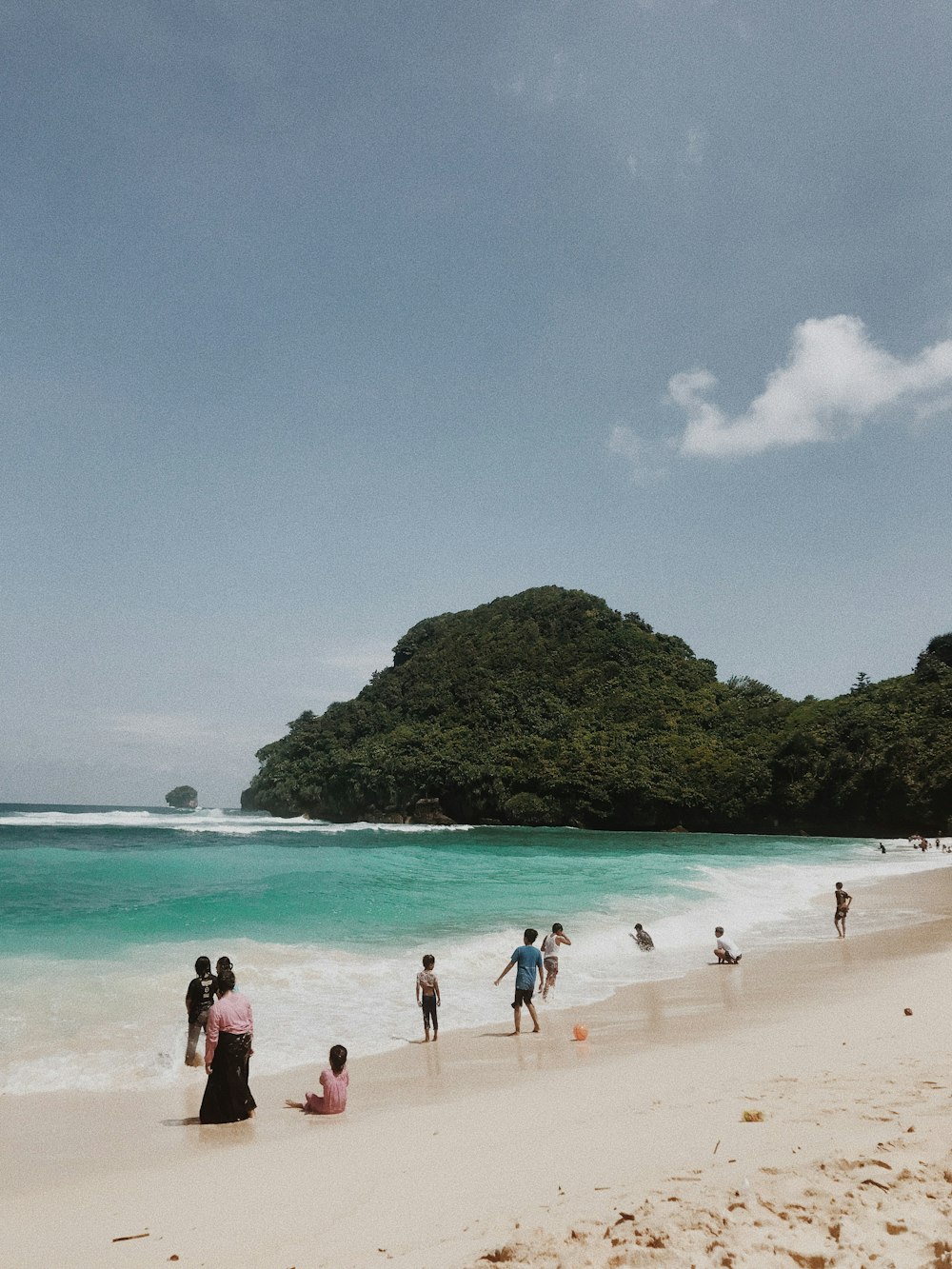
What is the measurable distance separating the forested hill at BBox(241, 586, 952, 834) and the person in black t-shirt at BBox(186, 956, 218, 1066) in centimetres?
6797

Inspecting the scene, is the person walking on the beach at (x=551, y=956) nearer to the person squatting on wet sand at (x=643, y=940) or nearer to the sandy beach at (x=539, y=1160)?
the sandy beach at (x=539, y=1160)

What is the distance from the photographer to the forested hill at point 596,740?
73.1 meters

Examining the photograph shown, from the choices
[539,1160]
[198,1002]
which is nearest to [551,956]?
[198,1002]

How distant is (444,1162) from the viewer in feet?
19.6

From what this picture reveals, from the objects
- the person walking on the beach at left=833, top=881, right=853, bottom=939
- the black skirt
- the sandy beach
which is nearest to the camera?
the sandy beach

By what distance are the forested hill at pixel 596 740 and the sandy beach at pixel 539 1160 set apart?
214ft

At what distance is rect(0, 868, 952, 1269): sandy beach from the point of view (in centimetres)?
409

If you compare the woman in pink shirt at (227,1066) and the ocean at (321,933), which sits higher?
the woman in pink shirt at (227,1066)

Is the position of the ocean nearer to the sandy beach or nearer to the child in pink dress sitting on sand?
the sandy beach

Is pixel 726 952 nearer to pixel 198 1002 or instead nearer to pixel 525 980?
pixel 525 980

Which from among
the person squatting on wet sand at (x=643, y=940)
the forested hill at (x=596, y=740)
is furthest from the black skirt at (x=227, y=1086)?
the forested hill at (x=596, y=740)

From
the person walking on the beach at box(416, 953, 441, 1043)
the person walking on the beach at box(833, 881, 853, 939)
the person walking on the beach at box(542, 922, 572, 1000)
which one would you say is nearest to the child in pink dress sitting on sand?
the person walking on the beach at box(416, 953, 441, 1043)

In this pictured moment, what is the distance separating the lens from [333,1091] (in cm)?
785

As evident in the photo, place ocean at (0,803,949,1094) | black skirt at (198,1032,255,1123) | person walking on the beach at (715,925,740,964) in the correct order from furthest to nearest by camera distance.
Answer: person walking on the beach at (715,925,740,964), ocean at (0,803,949,1094), black skirt at (198,1032,255,1123)
